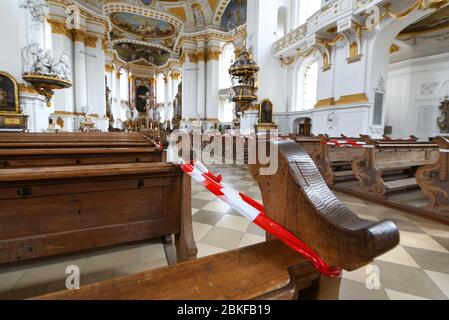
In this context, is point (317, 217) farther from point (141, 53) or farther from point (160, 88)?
point (160, 88)

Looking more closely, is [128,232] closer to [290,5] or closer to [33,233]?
[33,233]

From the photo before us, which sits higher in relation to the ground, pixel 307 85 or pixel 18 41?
pixel 18 41

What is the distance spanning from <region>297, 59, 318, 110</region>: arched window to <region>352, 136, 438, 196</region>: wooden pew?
6672 mm

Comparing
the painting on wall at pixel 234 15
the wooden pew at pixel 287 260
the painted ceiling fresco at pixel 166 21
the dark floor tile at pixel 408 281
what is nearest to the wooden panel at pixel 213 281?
the wooden pew at pixel 287 260

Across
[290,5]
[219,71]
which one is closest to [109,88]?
[219,71]

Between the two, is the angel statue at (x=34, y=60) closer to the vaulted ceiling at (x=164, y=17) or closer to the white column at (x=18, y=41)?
the white column at (x=18, y=41)

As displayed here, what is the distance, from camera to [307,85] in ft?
34.3

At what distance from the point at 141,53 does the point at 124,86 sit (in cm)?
356

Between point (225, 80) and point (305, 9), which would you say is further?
point (225, 80)

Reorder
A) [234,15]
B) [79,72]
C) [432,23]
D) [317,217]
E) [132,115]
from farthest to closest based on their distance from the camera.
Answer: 1. [132,115]
2. [234,15]
3. [79,72]
4. [432,23]
5. [317,217]

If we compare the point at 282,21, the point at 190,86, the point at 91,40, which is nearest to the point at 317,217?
the point at 282,21

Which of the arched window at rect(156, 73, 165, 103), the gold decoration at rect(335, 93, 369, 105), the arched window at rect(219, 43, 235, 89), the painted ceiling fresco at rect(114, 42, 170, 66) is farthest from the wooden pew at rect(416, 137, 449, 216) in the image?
the arched window at rect(156, 73, 165, 103)

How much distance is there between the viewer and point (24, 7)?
639 centimetres
